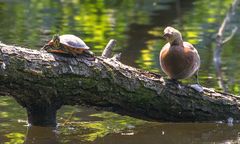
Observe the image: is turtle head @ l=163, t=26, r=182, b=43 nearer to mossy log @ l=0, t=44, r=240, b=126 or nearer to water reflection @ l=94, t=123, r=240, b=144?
mossy log @ l=0, t=44, r=240, b=126

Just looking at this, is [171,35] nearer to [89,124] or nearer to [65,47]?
[65,47]

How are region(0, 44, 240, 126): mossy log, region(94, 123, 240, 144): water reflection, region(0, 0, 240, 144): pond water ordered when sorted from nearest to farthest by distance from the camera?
region(0, 44, 240, 126): mossy log < region(94, 123, 240, 144): water reflection < region(0, 0, 240, 144): pond water

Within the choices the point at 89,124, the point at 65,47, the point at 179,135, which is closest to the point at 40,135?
the point at 89,124

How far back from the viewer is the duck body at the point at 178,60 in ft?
19.1

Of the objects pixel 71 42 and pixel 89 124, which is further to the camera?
pixel 89 124

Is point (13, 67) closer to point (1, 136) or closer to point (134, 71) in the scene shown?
point (1, 136)

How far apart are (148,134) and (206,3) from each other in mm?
13007

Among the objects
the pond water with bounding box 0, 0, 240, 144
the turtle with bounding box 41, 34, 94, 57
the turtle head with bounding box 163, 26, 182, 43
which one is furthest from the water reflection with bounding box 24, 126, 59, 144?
the turtle head with bounding box 163, 26, 182, 43

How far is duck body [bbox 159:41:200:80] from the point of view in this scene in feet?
19.1

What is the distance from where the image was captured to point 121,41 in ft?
37.4

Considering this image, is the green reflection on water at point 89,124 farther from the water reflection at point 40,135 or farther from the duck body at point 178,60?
the duck body at point 178,60

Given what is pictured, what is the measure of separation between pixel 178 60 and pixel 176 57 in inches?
1.4

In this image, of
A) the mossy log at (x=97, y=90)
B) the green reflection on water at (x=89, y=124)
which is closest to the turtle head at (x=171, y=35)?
the mossy log at (x=97, y=90)

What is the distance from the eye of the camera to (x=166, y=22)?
48.0ft
